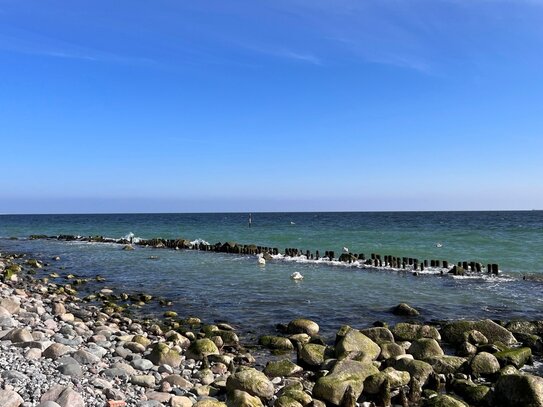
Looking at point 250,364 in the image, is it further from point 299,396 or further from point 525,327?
point 525,327

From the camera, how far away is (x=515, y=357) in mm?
10414

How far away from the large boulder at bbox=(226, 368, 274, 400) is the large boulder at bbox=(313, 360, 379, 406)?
0.85 metres

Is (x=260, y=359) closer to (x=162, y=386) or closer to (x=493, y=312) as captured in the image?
(x=162, y=386)

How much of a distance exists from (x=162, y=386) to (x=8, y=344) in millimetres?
3286

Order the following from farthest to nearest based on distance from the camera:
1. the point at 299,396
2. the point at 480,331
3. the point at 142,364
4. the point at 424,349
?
the point at 480,331 < the point at 424,349 < the point at 142,364 < the point at 299,396

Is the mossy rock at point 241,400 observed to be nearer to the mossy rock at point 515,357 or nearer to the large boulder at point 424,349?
the large boulder at point 424,349

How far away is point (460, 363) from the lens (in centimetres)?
1012

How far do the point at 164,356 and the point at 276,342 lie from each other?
3.15 metres

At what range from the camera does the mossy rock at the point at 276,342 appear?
1184 cm

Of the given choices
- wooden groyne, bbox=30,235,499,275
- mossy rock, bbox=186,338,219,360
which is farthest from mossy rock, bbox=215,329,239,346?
wooden groyne, bbox=30,235,499,275

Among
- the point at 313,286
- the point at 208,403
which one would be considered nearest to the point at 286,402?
the point at 208,403

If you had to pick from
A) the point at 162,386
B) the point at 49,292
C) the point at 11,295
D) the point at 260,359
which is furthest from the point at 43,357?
the point at 49,292

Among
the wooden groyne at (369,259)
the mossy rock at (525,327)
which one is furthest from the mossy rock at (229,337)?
the wooden groyne at (369,259)

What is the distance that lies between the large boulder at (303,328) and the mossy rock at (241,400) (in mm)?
5253
